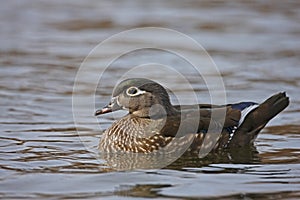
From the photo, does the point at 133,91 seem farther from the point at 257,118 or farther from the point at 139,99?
the point at 257,118

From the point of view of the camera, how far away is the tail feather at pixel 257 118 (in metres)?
9.94

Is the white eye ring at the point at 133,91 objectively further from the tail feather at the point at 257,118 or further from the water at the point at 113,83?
the tail feather at the point at 257,118

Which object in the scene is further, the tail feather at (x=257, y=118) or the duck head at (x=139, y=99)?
the tail feather at (x=257, y=118)

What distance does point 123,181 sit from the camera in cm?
838

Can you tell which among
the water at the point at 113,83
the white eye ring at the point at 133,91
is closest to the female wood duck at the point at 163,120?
the white eye ring at the point at 133,91

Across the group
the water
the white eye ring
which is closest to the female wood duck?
the white eye ring

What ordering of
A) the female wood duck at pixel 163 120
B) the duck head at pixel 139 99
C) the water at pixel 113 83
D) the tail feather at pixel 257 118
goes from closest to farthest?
the water at pixel 113 83, the female wood duck at pixel 163 120, the duck head at pixel 139 99, the tail feather at pixel 257 118

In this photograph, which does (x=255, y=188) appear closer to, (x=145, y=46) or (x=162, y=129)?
(x=162, y=129)

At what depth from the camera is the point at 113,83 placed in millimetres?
13711

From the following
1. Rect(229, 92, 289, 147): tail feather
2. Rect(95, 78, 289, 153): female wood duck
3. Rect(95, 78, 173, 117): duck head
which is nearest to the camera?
Rect(95, 78, 289, 153): female wood duck

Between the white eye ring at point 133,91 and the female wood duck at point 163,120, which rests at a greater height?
the white eye ring at point 133,91

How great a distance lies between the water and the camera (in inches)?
324

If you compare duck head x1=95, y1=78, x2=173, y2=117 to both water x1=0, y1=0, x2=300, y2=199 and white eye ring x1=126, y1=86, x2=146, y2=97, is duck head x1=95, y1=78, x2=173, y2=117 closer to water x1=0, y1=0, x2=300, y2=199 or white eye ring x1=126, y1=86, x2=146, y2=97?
white eye ring x1=126, y1=86, x2=146, y2=97

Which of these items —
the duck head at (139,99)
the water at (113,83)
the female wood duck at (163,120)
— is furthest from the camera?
the duck head at (139,99)
